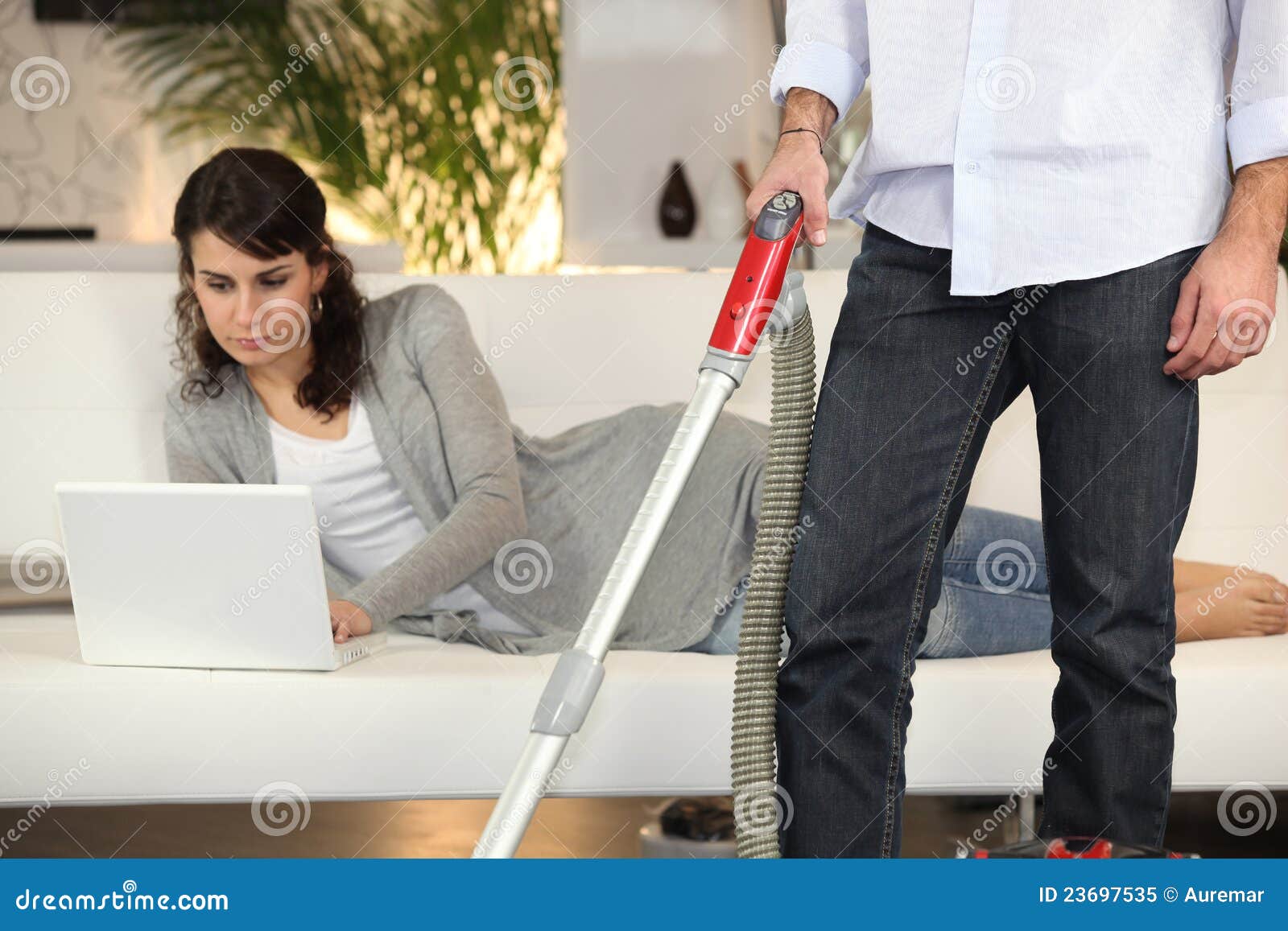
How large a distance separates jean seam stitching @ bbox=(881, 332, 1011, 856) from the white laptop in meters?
0.68

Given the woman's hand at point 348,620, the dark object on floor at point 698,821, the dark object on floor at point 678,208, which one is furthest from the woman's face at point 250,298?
the dark object on floor at point 678,208

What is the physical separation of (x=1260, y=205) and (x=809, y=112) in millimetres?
412

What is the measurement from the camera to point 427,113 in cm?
401

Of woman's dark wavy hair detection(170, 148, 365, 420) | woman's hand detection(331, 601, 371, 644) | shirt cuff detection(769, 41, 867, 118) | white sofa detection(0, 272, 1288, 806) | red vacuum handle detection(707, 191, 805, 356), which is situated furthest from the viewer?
woman's dark wavy hair detection(170, 148, 365, 420)

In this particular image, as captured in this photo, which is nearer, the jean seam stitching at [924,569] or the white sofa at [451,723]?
the jean seam stitching at [924,569]

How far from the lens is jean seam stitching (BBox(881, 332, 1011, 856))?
1.19m

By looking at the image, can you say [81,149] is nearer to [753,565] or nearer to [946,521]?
[753,565]

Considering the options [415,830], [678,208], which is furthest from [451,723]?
[678,208]

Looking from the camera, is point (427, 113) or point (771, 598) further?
point (427, 113)

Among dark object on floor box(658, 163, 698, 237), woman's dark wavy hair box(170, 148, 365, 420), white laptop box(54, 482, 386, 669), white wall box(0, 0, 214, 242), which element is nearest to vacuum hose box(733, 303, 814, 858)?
white laptop box(54, 482, 386, 669)

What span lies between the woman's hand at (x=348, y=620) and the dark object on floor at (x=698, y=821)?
54 cm

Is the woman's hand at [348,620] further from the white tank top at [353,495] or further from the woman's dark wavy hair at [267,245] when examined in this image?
the woman's dark wavy hair at [267,245]

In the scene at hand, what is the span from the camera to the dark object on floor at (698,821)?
1893mm

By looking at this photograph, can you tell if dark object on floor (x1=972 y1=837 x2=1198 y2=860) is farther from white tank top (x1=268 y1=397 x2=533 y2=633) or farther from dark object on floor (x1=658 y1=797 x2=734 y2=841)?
white tank top (x1=268 y1=397 x2=533 y2=633)
